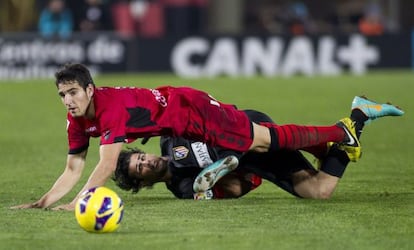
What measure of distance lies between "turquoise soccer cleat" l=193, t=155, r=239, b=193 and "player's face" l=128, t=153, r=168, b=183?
0.35m

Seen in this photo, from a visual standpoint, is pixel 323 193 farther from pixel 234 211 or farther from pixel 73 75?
pixel 73 75

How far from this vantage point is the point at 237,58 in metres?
30.9

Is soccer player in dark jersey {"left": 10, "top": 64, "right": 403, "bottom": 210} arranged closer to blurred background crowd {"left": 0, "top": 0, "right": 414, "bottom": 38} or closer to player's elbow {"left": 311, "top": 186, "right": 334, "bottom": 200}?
player's elbow {"left": 311, "top": 186, "right": 334, "bottom": 200}

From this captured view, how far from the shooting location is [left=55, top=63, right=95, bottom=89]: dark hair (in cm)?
923

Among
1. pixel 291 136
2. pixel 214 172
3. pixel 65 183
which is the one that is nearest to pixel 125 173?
pixel 65 183

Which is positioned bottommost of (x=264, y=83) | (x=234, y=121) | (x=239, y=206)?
(x=264, y=83)

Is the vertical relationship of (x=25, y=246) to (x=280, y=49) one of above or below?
above

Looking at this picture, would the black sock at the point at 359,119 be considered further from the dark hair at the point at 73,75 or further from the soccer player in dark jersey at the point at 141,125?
the dark hair at the point at 73,75

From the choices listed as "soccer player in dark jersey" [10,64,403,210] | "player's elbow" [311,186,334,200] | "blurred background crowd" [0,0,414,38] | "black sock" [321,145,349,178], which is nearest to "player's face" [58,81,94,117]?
"soccer player in dark jersey" [10,64,403,210]

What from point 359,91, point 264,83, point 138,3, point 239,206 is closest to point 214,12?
point 138,3

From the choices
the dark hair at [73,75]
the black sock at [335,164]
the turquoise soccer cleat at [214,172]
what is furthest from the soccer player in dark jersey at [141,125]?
the black sock at [335,164]

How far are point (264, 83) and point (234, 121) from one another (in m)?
18.0

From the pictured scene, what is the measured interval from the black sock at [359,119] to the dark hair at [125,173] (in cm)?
203

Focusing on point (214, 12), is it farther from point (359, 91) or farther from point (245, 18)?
point (359, 91)
